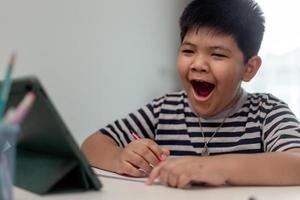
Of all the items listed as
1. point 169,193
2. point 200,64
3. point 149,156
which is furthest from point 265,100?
point 169,193

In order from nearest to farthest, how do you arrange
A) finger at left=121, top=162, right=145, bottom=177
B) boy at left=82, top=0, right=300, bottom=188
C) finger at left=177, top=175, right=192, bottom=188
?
1. finger at left=177, top=175, right=192, bottom=188
2. finger at left=121, top=162, right=145, bottom=177
3. boy at left=82, top=0, right=300, bottom=188

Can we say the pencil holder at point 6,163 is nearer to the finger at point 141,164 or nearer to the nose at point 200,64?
the finger at point 141,164

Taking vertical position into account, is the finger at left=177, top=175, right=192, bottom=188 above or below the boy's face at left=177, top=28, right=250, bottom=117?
below

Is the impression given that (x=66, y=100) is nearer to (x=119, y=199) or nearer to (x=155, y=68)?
(x=155, y=68)

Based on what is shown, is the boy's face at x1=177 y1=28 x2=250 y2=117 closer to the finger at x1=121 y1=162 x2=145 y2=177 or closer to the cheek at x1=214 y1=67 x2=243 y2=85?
the cheek at x1=214 y1=67 x2=243 y2=85

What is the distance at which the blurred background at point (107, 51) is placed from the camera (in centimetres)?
147

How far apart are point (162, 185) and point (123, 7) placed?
1.28 metres

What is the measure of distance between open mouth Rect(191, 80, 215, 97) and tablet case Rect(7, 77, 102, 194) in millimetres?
475

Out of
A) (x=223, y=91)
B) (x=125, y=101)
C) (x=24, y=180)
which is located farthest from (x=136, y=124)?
(x=125, y=101)

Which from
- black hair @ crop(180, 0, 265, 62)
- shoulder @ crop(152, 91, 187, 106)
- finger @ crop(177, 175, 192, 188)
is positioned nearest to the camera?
finger @ crop(177, 175, 192, 188)

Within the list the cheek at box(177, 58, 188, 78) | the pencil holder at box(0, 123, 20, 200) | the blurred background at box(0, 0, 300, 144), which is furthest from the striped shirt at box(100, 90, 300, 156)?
the pencil holder at box(0, 123, 20, 200)

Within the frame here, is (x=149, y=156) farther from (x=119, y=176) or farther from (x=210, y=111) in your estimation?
(x=210, y=111)

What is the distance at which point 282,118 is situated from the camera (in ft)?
3.21

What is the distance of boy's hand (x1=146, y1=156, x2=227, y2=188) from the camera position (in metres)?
0.67
